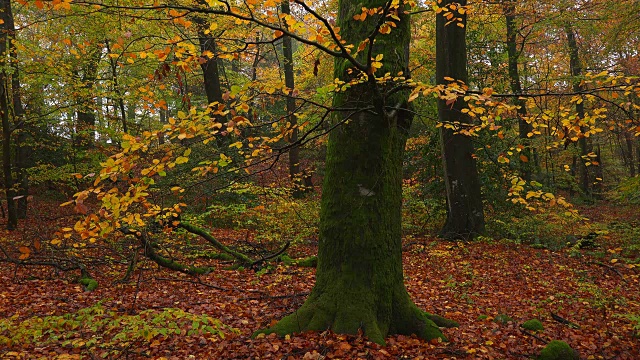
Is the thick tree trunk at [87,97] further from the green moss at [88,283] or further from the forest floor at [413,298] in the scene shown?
the green moss at [88,283]

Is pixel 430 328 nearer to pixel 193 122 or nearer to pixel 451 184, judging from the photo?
pixel 193 122

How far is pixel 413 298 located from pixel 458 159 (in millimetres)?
4848

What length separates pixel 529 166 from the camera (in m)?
11.5

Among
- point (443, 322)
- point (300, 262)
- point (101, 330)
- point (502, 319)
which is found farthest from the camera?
point (300, 262)

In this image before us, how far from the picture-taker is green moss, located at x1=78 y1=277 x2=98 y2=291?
20.4 feet

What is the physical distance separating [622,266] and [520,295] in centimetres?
348

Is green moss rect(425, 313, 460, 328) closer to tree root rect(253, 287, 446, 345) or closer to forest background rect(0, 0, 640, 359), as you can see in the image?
forest background rect(0, 0, 640, 359)

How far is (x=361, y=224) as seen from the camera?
4.16 meters

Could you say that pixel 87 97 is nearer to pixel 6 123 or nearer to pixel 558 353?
pixel 6 123

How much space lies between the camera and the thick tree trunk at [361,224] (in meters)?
4.15

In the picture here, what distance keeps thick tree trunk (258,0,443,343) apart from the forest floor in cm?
22

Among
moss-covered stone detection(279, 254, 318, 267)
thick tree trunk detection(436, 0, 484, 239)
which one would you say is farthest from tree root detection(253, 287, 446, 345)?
thick tree trunk detection(436, 0, 484, 239)

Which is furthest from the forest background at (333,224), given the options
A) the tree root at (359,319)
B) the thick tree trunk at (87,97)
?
the thick tree trunk at (87,97)

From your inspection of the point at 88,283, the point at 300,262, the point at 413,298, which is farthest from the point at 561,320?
the point at 88,283
